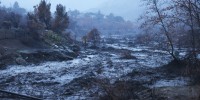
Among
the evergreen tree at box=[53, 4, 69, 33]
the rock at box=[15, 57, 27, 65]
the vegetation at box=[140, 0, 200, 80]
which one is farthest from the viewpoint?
the evergreen tree at box=[53, 4, 69, 33]

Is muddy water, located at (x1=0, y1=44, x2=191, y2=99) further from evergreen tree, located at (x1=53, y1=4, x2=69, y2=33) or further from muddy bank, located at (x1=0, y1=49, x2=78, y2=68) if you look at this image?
evergreen tree, located at (x1=53, y1=4, x2=69, y2=33)

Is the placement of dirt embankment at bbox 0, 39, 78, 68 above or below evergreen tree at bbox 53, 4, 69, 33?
below

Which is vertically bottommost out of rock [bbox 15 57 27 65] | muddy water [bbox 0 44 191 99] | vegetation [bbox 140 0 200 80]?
muddy water [bbox 0 44 191 99]

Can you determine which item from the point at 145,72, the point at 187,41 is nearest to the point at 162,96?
the point at 187,41

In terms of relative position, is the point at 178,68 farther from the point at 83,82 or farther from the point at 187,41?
the point at 83,82

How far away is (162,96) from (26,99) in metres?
5.99

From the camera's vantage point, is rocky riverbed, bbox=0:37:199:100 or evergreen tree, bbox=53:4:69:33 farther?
evergreen tree, bbox=53:4:69:33

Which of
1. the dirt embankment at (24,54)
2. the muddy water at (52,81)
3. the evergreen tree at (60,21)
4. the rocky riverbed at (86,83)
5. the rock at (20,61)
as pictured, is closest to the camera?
the rocky riverbed at (86,83)

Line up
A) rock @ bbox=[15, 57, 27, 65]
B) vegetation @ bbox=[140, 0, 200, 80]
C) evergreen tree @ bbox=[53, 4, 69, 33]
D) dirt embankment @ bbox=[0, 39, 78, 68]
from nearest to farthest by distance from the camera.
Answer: vegetation @ bbox=[140, 0, 200, 80], rock @ bbox=[15, 57, 27, 65], dirt embankment @ bbox=[0, 39, 78, 68], evergreen tree @ bbox=[53, 4, 69, 33]

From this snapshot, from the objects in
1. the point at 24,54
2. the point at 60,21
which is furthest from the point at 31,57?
the point at 60,21

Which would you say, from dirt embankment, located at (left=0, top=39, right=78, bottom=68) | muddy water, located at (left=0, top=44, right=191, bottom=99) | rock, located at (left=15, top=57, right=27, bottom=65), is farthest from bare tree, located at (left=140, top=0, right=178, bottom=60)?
dirt embankment, located at (left=0, top=39, right=78, bottom=68)

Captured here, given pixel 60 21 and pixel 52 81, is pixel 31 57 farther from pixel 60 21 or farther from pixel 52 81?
pixel 60 21

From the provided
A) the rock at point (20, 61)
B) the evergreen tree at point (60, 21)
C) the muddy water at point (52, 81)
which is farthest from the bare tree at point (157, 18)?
the evergreen tree at point (60, 21)

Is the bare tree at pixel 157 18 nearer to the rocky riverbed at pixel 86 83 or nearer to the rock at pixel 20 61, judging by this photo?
the rocky riverbed at pixel 86 83
